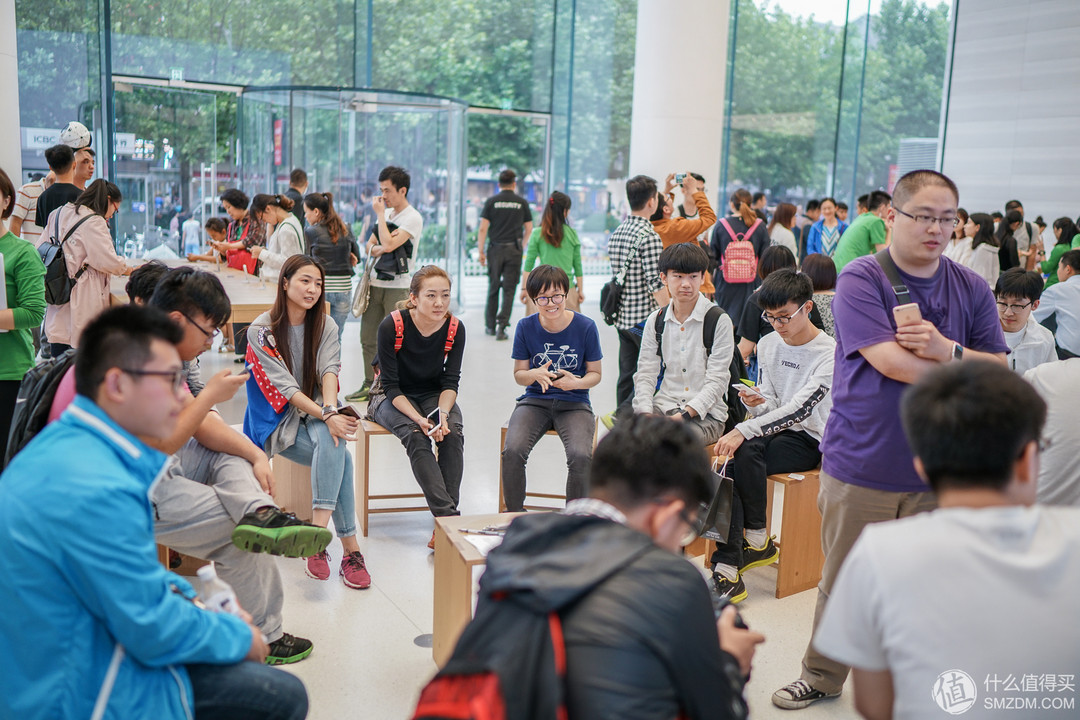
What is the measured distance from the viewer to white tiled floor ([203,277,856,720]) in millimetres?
2865

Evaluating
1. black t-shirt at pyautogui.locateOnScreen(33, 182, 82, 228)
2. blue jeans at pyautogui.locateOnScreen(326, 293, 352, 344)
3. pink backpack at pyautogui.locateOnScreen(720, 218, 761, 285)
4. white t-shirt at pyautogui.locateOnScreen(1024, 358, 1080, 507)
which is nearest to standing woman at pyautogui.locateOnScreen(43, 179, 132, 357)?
black t-shirt at pyautogui.locateOnScreen(33, 182, 82, 228)

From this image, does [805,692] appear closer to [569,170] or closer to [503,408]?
[503,408]

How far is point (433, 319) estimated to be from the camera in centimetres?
416

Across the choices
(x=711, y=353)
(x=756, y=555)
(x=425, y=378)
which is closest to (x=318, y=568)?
(x=425, y=378)

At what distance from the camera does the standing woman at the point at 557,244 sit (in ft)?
25.2

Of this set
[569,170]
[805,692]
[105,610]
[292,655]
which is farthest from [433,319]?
[569,170]

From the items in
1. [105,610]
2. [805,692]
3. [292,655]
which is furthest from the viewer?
A: [292,655]

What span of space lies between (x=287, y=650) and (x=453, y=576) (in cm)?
67

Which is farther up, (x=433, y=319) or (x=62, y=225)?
(x=62, y=225)

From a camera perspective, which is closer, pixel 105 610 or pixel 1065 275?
pixel 105 610

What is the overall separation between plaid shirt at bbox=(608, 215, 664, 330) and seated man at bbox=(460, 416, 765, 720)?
13.7 feet

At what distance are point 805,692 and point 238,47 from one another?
32.5ft

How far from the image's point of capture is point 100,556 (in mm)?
1625

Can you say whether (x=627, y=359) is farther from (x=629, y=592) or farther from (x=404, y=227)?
(x=629, y=592)
